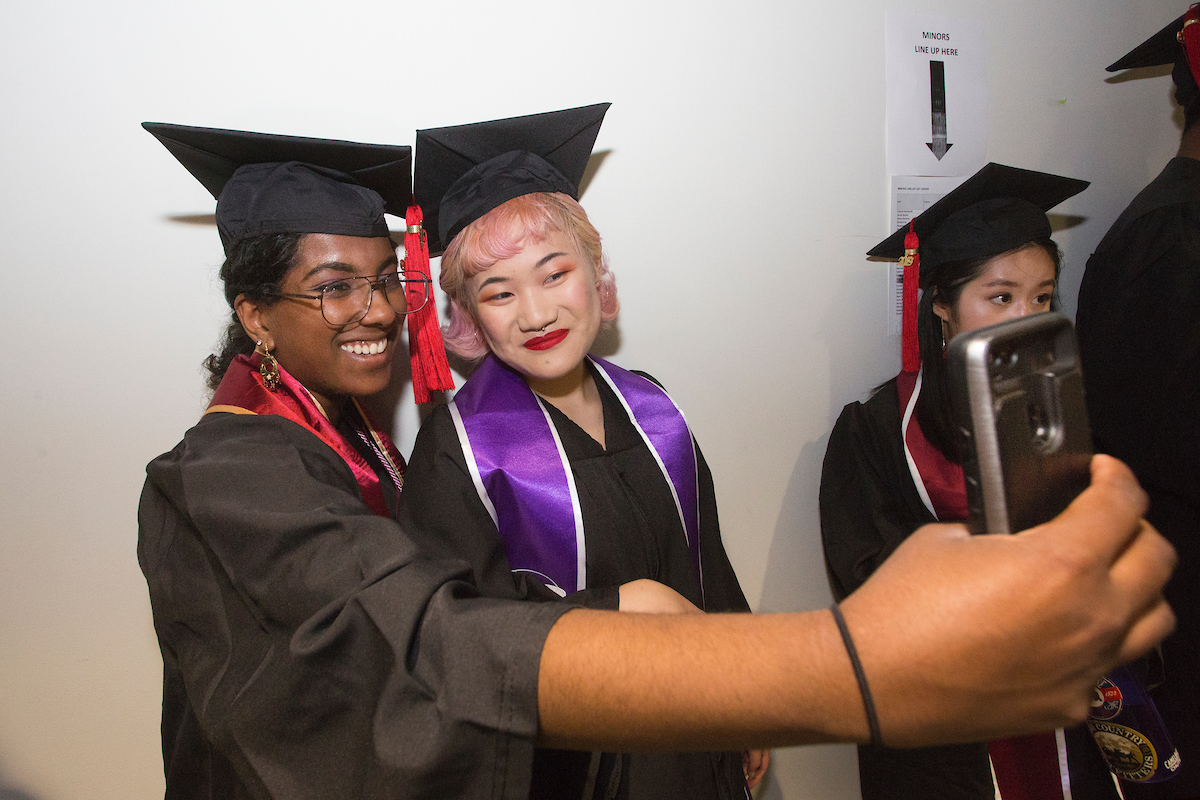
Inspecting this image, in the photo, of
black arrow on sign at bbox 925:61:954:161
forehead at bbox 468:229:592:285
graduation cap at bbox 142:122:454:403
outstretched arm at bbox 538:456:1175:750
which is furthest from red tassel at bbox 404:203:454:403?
black arrow on sign at bbox 925:61:954:161

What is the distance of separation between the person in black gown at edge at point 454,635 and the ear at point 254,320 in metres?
0.04

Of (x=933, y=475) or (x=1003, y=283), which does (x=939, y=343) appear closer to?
(x=1003, y=283)

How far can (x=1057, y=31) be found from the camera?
1605 millimetres

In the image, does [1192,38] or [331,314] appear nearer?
[331,314]

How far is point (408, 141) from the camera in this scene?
1.22 meters

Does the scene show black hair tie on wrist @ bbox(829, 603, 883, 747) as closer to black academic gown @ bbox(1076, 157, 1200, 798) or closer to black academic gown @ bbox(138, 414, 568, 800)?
black academic gown @ bbox(138, 414, 568, 800)

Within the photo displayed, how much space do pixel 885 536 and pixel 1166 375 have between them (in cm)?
72

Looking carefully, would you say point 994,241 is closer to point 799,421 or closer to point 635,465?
point 799,421

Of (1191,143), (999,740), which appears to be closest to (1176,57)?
(1191,143)

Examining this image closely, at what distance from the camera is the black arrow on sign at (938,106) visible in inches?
59.5

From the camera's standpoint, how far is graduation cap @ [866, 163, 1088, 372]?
127 centimetres

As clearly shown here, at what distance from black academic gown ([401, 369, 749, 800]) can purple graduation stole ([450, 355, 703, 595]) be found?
0.8 inches

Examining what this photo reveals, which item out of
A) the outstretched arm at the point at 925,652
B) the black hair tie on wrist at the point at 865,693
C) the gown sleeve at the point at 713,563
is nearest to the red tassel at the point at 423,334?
the gown sleeve at the point at 713,563

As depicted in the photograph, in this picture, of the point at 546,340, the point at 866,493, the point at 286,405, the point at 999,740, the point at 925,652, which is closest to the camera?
the point at 925,652
